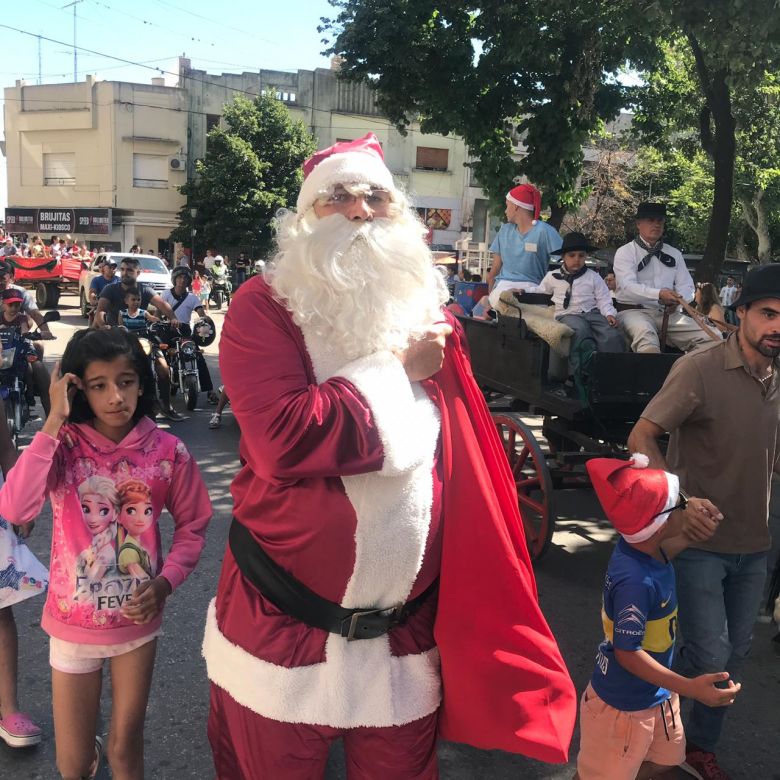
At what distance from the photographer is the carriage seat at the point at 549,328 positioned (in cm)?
496

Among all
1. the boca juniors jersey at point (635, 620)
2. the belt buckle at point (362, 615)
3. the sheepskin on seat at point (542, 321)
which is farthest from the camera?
the sheepskin on seat at point (542, 321)

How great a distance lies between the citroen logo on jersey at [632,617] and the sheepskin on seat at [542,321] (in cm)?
277

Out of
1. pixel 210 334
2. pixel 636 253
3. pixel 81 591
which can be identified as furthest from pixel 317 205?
pixel 210 334

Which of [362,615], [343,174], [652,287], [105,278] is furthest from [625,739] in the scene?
[105,278]

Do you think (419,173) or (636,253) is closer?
(636,253)

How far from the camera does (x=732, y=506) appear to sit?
283 cm

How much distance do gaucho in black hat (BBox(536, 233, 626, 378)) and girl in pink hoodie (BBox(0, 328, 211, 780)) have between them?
301 centimetres

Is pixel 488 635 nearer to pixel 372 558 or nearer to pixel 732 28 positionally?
pixel 372 558

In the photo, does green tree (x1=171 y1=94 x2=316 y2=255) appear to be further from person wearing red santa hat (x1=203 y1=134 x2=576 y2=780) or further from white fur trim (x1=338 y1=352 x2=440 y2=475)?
white fur trim (x1=338 y1=352 x2=440 y2=475)

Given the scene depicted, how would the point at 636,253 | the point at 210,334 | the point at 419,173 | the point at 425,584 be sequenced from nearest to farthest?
1. the point at 425,584
2. the point at 636,253
3. the point at 210,334
4. the point at 419,173

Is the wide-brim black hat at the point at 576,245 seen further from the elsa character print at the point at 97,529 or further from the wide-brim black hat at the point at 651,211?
the elsa character print at the point at 97,529

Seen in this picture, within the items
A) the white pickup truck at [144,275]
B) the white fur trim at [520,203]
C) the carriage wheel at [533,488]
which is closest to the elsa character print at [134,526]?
the carriage wheel at [533,488]

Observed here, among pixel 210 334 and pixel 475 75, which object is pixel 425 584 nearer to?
pixel 210 334

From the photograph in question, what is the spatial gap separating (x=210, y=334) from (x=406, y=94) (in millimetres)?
4935
